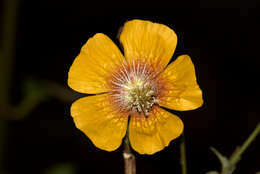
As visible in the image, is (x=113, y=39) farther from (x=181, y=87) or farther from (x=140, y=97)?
(x=181, y=87)

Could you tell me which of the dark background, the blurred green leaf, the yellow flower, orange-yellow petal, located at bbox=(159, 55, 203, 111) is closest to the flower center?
the yellow flower

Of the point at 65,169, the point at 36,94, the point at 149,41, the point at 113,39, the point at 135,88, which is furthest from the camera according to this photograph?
the point at 113,39

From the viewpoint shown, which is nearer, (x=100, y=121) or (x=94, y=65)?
(x=100, y=121)

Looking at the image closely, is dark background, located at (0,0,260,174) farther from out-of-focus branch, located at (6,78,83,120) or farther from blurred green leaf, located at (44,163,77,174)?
blurred green leaf, located at (44,163,77,174)

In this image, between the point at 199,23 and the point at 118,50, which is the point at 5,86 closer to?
the point at 118,50

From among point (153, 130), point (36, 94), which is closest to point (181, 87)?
point (153, 130)
